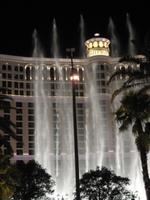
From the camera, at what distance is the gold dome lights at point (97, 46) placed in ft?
453

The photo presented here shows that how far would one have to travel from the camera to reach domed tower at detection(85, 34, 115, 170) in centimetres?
12838

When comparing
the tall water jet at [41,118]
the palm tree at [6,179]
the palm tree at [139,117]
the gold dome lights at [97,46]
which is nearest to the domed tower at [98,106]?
the gold dome lights at [97,46]

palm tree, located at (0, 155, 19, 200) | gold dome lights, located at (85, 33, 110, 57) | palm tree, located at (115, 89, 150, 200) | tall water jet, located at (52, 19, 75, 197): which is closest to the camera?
palm tree, located at (0, 155, 19, 200)

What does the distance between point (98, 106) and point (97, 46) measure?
17.9 m

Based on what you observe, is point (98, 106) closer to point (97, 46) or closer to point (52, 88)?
point (52, 88)

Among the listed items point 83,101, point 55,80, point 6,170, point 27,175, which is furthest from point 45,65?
point 6,170

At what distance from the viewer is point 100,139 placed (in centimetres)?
12975

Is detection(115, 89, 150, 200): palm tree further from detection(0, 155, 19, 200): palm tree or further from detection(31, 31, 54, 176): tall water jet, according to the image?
detection(31, 31, 54, 176): tall water jet

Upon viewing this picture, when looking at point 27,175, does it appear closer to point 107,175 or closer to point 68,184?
point 107,175

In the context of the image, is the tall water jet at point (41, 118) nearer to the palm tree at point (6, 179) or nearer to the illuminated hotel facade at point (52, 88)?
the illuminated hotel facade at point (52, 88)

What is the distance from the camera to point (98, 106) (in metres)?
132

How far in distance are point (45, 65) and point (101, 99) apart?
17.8m

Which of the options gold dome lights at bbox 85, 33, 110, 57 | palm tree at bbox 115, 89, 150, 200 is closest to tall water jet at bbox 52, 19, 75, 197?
gold dome lights at bbox 85, 33, 110, 57

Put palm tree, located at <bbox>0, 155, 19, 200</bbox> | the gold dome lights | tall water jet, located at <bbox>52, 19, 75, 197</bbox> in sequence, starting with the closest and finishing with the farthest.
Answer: palm tree, located at <bbox>0, 155, 19, 200</bbox>
tall water jet, located at <bbox>52, 19, 75, 197</bbox>
the gold dome lights
